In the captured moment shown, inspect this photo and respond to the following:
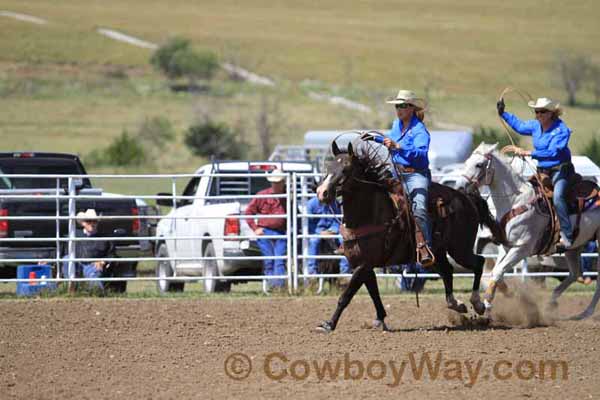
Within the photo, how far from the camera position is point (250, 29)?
91.1 metres

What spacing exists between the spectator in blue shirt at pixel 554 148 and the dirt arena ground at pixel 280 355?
1.10 m

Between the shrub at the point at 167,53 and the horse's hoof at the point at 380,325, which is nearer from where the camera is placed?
the horse's hoof at the point at 380,325

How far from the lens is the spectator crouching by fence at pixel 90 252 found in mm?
13930

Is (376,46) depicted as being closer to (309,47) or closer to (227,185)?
(309,47)

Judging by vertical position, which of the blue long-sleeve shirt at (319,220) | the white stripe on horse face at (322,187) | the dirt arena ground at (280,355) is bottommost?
the dirt arena ground at (280,355)

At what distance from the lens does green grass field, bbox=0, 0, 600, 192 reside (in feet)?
186

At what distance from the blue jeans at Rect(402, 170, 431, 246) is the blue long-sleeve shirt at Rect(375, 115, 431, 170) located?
0.35ft

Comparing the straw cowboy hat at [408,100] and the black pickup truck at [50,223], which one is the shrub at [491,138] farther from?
the straw cowboy hat at [408,100]

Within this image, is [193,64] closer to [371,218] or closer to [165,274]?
[165,274]

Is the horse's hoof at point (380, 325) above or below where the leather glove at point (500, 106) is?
below

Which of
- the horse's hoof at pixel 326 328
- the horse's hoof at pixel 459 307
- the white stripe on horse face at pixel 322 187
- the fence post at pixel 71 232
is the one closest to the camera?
the white stripe on horse face at pixel 322 187

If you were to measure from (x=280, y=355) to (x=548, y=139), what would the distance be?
424 cm

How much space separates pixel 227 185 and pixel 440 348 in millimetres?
7484

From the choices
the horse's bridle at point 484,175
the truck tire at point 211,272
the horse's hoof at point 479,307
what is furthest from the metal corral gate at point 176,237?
the horse's hoof at point 479,307
